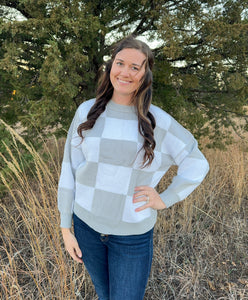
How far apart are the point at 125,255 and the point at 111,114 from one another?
0.66 metres

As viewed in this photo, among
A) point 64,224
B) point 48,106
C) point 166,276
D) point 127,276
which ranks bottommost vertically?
point 166,276

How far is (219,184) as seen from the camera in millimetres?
3074

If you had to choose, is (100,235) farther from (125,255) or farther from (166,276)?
(166,276)

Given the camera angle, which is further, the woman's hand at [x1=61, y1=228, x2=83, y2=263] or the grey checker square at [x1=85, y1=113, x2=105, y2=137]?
the woman's hand at [x1=61, y1=228, x2=83, y2=263]

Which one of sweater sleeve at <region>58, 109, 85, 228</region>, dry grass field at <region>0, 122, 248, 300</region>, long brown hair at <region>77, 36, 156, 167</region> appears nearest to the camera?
long brown hair at <region>77, 36, 156, 167</region>

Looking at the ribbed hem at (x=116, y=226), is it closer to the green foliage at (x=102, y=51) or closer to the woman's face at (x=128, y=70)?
the woman's face at (x=128, y=70)

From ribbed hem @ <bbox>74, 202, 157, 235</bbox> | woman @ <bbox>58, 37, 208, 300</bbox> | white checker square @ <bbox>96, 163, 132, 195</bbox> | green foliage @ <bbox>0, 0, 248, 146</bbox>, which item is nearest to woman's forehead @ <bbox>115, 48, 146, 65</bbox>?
woman @ <bbox>58, 37, 208, 300</bbox>

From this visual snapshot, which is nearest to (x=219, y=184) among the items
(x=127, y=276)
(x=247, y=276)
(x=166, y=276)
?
(x=247, y=276)

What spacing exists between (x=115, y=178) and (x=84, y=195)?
0.20 metres

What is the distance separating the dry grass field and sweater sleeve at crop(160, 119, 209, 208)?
0.78 metres

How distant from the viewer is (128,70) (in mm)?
1013

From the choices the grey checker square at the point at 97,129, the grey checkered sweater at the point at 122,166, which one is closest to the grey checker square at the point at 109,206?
the grey checkered sweater at the point at 122,166

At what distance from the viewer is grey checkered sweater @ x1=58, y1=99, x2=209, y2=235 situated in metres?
1.02

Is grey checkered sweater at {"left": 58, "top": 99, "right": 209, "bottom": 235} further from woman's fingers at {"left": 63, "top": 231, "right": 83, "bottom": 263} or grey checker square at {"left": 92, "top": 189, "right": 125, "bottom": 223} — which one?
woman's fingers at {"left": 63, "top": 231, "right": 83, "bottom": 263}
